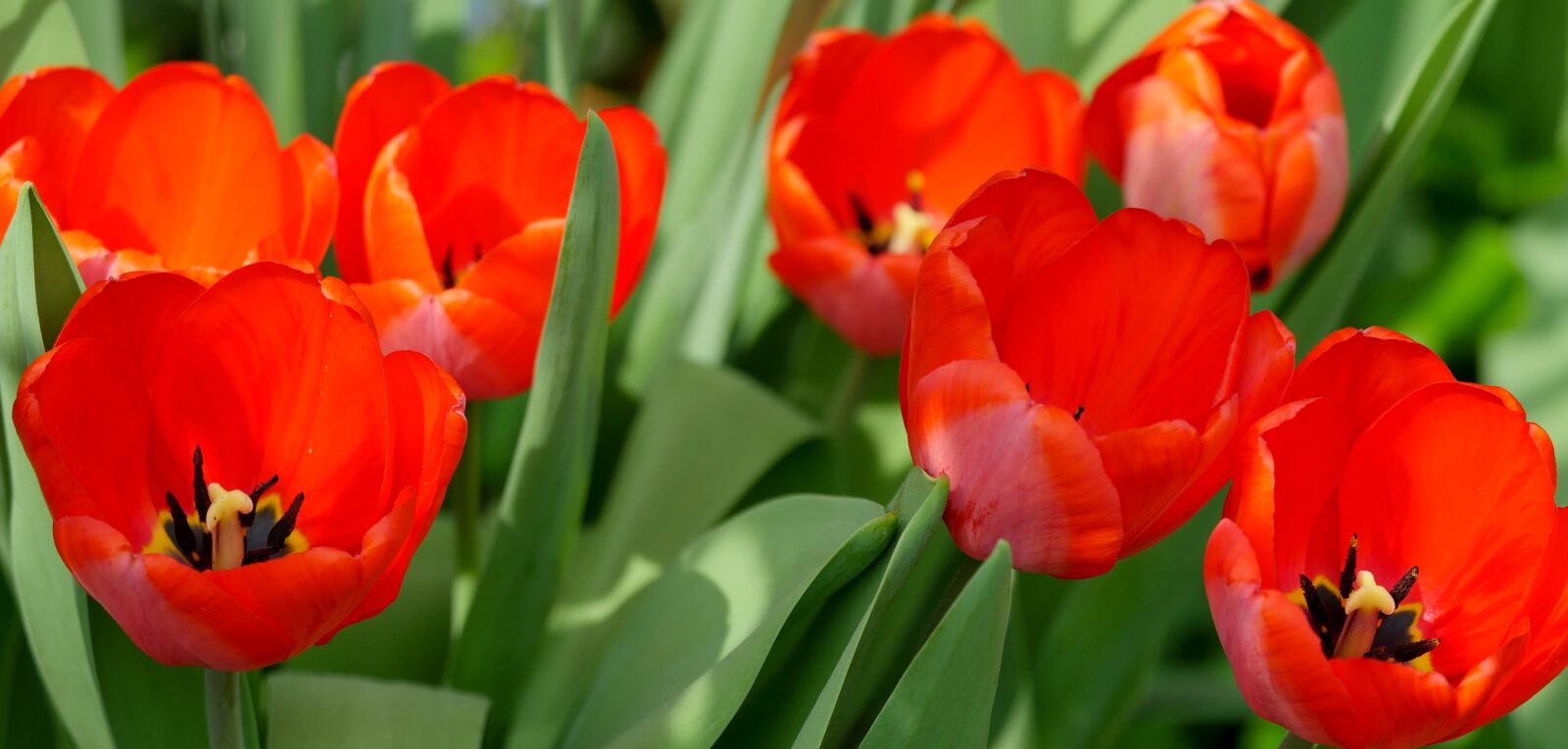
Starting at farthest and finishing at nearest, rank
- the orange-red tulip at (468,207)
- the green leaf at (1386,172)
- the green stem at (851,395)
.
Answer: the green stem at (851,395) < the green leaf at (1386,172) < the orange-red tulip at (468,207)

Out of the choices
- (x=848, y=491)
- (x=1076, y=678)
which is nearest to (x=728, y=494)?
(x=848, y=491)

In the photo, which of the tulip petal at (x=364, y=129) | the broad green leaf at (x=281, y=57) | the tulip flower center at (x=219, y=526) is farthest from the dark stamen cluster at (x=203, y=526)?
the broad green leaf at (x=281, y=57)

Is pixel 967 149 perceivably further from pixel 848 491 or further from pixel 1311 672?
pixel 1311 672

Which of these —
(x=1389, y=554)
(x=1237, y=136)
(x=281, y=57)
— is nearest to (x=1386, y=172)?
(x=1237, y=136)

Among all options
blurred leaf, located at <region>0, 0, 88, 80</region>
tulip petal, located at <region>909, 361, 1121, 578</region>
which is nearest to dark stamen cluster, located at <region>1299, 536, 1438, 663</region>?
tulip petal, located at <region>909, 361, 1121, 578</region>

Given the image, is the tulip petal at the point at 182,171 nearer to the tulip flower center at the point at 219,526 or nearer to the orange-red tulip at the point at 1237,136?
the tulip flower center at the point at 219,526

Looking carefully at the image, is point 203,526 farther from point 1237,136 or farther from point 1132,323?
point 1237,136
